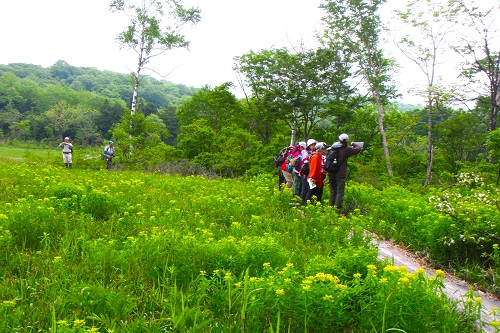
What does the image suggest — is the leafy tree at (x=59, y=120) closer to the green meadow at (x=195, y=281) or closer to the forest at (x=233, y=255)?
the forest at (x=233, y=255)

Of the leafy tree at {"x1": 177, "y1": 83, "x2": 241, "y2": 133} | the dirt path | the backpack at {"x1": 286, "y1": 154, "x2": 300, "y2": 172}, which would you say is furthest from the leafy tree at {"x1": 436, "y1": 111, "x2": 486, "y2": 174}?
the dirt path

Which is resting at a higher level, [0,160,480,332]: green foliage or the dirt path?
[0,160,480,332]: green foliage

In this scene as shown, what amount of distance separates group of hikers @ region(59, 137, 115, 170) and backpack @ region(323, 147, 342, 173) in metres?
12.2

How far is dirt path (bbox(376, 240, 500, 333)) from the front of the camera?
14.5ft

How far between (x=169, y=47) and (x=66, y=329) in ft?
84.1

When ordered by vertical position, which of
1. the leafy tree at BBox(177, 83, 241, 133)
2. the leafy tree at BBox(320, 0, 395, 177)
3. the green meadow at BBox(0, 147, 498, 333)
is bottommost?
the green meadow at BBox(0, 147, 498, 333)

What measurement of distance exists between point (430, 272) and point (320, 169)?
11.6 ft

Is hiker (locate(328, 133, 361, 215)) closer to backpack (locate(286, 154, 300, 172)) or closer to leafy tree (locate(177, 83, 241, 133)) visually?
backpack (locate(286, 154, 300, 172))

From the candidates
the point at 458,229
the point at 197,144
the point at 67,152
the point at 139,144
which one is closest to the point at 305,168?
the point at 458,229

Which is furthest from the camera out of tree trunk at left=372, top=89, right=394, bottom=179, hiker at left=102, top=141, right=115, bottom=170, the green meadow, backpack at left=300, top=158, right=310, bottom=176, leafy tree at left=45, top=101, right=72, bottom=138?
leafy tree at left=45, top=101, right=72, bottom=138

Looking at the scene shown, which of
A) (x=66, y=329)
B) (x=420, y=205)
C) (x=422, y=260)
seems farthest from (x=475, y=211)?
(x=66, y=329)

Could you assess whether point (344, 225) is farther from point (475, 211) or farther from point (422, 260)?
point (475, 211)

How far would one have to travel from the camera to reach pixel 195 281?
3740mm

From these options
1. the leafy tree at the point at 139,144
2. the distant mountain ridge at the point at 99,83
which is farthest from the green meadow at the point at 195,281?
the distant mountain ridge at the point at 99,83
